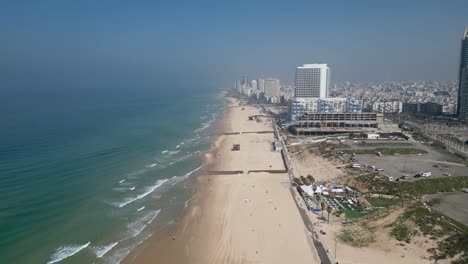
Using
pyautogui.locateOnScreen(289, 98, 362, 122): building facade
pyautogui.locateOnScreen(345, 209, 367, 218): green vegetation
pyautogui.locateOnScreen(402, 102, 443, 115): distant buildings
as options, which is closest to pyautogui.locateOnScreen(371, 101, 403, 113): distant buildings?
pyautogui.locateOnScreen(402, 102, 443, 115): distant buildings

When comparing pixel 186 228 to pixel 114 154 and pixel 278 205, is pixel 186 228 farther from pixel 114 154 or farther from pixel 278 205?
pixel 114 154

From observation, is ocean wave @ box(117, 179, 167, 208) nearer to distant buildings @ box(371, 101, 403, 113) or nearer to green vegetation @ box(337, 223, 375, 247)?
green vegetation @ box(337, 223, 375, 247)

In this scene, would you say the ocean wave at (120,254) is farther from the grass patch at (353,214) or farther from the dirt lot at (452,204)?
the dirt lot at (452,204)

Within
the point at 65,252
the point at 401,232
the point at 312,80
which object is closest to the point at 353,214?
the point at 401,232

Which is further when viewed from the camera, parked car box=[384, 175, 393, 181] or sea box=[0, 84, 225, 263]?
parked car box=[384, 175, 393, 181]

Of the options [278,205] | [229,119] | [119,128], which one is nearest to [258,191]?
[278,205]

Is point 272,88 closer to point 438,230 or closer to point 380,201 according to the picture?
point 380,201
